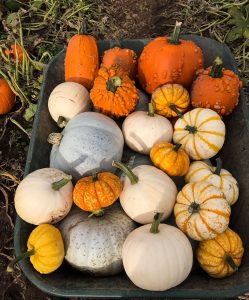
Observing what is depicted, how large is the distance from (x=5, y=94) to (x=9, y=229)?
1.16m

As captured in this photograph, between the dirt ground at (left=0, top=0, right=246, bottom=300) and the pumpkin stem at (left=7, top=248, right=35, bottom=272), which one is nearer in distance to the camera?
the pumpkin stem at (left=7, top=248, right=35, bottom=272)

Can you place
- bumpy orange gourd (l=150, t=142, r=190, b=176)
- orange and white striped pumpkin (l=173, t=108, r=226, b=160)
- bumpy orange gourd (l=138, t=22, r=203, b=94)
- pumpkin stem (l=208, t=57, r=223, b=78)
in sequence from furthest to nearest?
bumpy orange gourd (l=138, t=22, r=203, b=94) < pumpkin stem (l=208, t=57, r=223, b=78) < orange and white striped pumpkin (l=173, t=108, r=226, b=160) < bumpy orange gourd (l=150, t=142, r=190, b=176)

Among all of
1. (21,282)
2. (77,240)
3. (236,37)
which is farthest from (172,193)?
(236,37)

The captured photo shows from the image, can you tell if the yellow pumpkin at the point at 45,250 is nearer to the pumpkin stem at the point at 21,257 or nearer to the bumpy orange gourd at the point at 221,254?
the pumpkin stem at the point at 21,257

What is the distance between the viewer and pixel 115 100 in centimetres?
256

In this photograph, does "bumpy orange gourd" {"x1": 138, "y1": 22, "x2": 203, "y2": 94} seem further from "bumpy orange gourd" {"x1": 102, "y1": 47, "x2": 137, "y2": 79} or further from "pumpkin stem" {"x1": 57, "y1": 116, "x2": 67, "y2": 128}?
"pumpkin stem" {"x1": 57, "y1": 116, "x2": 67, "y2": 128}

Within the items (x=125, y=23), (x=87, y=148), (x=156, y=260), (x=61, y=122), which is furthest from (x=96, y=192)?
(x=125, y=23)

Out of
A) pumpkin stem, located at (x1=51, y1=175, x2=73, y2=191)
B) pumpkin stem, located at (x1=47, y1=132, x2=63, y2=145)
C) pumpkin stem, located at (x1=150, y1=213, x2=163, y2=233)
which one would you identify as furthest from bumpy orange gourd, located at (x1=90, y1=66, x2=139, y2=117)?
pumpkin stem, located at (x1=150, y1=213, x2=163, y2=233)

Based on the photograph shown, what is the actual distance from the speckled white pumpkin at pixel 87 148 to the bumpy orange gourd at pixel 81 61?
1.58 feet

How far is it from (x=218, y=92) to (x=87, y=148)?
0.89 metres

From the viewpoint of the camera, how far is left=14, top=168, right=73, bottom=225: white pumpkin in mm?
2180

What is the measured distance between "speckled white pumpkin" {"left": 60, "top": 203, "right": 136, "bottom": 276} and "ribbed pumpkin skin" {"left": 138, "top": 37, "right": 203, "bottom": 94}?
1032 mm

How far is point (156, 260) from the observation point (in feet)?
6.50

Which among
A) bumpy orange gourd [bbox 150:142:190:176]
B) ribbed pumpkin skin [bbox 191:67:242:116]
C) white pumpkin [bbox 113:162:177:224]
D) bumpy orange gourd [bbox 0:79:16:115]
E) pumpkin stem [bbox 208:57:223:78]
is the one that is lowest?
bumpy orange gourd [bbox 0:79:16:115]
